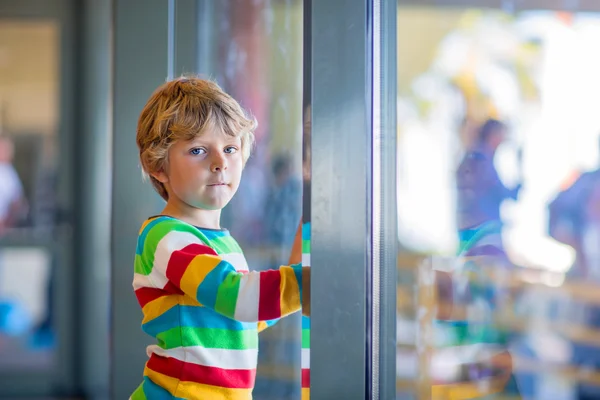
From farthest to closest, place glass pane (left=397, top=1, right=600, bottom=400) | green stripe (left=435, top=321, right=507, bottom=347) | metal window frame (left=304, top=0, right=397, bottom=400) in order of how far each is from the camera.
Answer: green stripe (left=435, top=321, right=507, bottom=347) < glass pane (left=397, top=1, right=600, bottom=400) < metal window frame (left=304, top=0, right=397, bottom=400)

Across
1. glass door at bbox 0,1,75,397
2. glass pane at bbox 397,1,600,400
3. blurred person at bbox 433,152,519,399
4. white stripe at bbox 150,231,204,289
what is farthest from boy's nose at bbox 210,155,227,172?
glass door at bbox 0,1,75,397

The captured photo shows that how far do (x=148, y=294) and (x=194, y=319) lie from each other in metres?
0.10

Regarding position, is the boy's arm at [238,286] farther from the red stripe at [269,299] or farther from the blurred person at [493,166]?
the blurred person at [493,166]

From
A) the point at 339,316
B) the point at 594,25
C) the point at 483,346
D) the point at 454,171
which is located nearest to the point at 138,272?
the point at 339,316

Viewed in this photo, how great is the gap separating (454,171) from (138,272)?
2.03 meters

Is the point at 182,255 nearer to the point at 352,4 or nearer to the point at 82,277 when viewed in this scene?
the point at 352,4

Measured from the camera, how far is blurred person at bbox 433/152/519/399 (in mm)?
2900

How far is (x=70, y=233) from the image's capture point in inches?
155

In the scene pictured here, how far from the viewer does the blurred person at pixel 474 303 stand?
290 centimetres

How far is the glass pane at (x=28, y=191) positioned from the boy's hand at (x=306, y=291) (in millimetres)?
3220

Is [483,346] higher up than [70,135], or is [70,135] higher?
[70,135]

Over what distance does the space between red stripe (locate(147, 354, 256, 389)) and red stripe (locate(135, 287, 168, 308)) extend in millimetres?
89

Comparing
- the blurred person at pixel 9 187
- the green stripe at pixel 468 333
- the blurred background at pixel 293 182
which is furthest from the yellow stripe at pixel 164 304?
the blurred person at pixel 9 187

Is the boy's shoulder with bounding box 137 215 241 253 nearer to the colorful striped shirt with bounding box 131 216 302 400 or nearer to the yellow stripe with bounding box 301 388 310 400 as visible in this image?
the colorful striped shirt with bounding box 131 216 302 400
